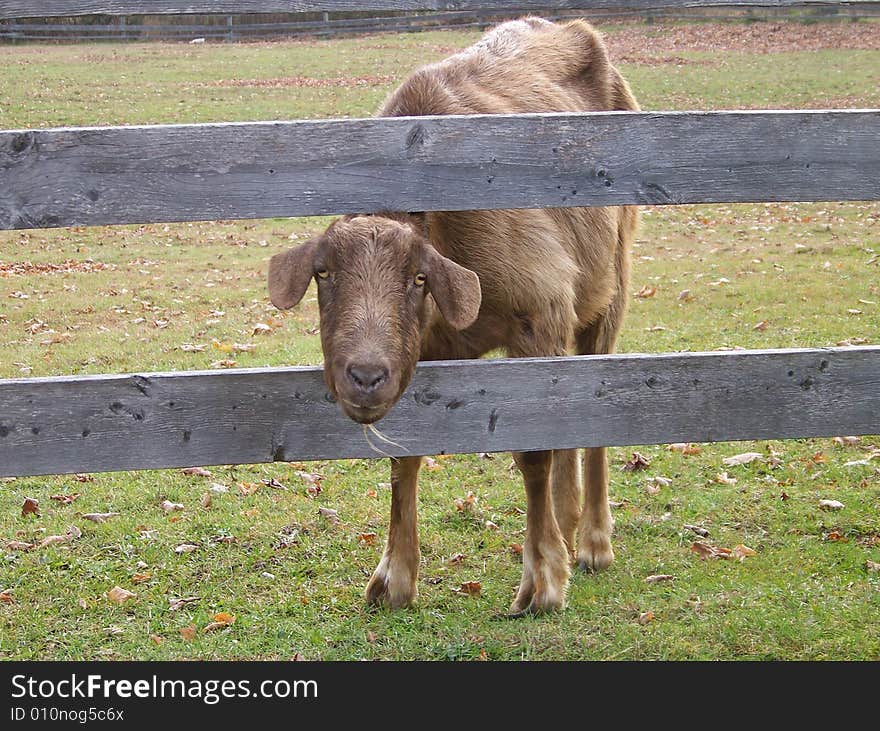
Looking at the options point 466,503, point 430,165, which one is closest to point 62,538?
point 466,503

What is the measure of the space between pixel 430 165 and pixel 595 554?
2.66 meters

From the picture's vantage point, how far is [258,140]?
12.0ft

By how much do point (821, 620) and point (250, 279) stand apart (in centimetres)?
874

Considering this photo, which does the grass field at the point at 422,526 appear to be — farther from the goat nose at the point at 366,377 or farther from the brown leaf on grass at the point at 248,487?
the goat nose at the point at 366,377

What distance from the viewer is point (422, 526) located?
5977 millimetres

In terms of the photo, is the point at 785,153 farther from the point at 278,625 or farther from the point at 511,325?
the point at 278,625

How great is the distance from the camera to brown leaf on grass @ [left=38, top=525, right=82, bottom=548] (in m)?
5.71

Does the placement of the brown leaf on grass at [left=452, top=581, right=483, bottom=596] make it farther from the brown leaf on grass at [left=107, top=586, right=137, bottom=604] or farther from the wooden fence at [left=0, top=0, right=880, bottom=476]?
the brown leaf on grass at [left=107, top=586, right=137, bottom=604]

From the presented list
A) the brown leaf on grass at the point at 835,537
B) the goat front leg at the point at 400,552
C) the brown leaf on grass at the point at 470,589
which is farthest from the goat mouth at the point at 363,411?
the brown leaf on grass at the point at 835,537

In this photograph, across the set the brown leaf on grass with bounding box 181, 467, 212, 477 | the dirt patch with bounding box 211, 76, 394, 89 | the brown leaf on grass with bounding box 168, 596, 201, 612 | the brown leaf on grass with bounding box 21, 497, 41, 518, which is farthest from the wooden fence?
the dirt patch with bounding box 211, 76, 394, 89

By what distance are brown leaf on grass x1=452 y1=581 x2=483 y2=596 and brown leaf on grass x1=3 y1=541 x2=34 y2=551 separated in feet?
7.69

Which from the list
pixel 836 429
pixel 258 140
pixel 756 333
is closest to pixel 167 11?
pixel 258 140

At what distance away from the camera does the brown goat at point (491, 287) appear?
3.91 meters

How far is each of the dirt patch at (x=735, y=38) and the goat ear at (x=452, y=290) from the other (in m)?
26.0
